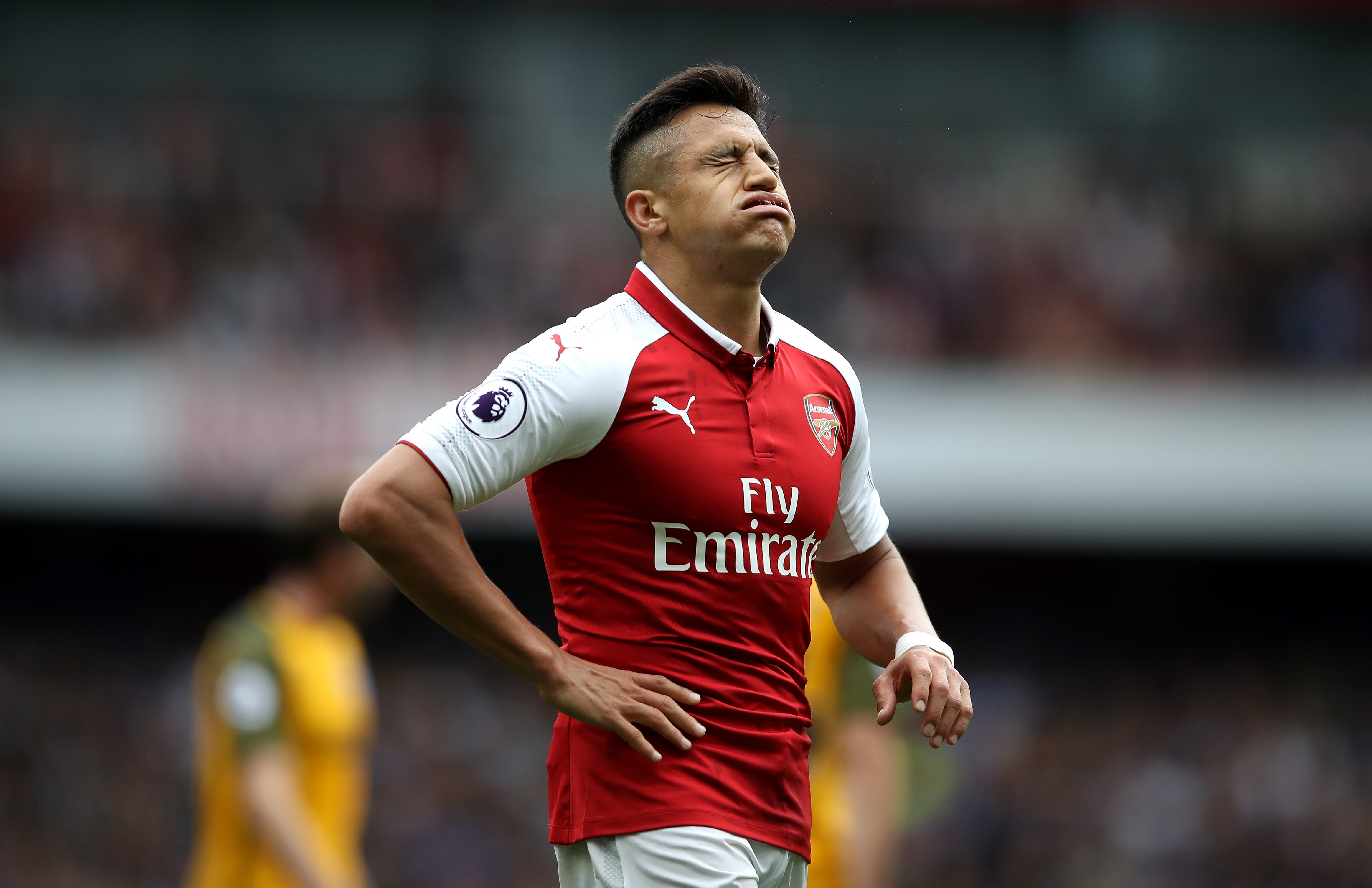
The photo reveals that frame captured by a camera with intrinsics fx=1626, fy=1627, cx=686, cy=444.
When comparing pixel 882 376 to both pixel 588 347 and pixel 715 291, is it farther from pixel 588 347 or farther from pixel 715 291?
pixel 588 347

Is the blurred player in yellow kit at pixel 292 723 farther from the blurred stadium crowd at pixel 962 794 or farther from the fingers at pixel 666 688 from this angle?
the blurred stadium crowd at pixel 962 794

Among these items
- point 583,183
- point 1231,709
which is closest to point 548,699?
point 1231,709

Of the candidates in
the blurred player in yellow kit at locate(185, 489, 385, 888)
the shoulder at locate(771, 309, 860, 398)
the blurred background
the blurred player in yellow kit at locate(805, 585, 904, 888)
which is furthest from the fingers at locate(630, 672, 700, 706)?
the blurred background

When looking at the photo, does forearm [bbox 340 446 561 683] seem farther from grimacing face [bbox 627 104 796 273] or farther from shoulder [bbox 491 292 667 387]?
grimacing face [bbox 627 104 796 273]

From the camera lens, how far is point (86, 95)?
19562mm

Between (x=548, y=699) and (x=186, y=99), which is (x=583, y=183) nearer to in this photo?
(x=186, y=99)

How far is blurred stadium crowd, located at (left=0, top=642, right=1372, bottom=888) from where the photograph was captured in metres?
13.9

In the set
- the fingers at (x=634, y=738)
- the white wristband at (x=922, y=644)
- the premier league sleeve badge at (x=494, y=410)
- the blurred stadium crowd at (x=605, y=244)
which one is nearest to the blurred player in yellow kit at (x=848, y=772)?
the white wristband at (x=922, y=644)

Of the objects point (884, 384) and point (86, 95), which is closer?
point (884, 384)

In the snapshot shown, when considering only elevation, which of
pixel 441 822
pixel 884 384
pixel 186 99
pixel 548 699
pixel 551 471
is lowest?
pixel 441 822

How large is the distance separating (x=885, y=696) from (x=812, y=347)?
2.66 ft

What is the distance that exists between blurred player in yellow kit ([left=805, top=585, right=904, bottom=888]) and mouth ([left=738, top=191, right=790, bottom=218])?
2.35 m

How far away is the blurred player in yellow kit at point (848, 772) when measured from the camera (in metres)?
5.50

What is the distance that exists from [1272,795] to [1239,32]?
9898 millimetres
